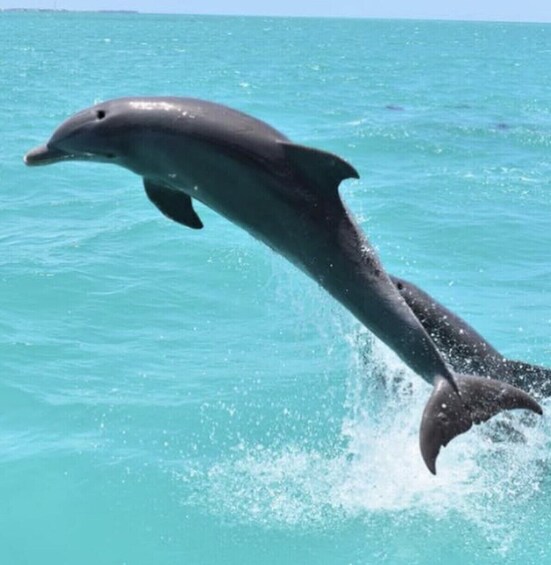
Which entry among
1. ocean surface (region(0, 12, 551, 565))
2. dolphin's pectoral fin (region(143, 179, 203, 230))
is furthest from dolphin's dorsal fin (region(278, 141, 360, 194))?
ocean surface (region(0, 12, 551, 565))

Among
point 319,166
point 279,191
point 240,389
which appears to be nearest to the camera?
point 319,166

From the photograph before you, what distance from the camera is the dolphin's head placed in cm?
699

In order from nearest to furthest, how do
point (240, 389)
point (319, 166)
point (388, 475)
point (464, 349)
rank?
point (319, 166) < point (464, 349) < point (388, 475) < point (240, 389)

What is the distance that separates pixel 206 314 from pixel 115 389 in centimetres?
300

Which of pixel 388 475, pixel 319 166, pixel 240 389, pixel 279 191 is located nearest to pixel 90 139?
pixel 279 191

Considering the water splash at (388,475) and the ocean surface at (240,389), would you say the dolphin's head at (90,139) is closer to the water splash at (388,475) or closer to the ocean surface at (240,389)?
the ocean surface at (240,389)

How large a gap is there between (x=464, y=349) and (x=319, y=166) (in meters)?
3.09

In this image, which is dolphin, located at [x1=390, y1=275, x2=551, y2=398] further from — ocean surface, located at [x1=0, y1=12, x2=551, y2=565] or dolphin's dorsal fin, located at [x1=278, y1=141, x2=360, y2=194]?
dolphin's dorsal fin, located at [x1=278, y1=141, x2=360, y2=194]

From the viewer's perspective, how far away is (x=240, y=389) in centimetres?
1257

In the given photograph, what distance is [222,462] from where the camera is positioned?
10672 mm

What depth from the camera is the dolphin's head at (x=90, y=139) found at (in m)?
6.99

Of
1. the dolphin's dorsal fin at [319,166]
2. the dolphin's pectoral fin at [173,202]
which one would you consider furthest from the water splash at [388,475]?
the dolphin's dorsal fin at [319,166]

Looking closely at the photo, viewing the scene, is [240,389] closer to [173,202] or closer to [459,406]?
[173,202]

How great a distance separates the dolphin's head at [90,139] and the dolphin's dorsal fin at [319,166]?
1172 millimetres
